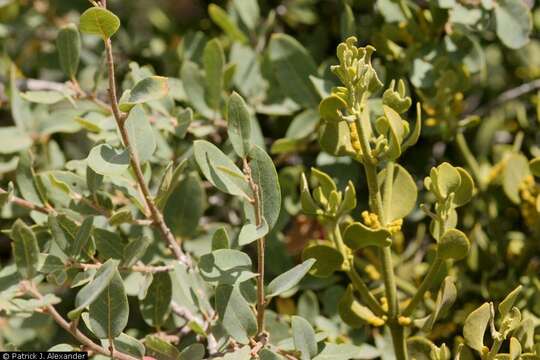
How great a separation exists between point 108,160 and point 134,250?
0.15 meters

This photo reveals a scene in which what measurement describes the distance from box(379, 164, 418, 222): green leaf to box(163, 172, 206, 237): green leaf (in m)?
0.35

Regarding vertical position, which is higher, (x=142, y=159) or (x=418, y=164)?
(x=142, y=159)

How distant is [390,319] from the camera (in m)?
1.04

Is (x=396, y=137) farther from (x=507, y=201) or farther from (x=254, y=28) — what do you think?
→ (x=254, y=28)

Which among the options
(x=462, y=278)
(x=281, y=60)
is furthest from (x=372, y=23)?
(x=462, y=278)

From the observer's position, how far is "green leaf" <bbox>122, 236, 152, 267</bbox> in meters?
1.03

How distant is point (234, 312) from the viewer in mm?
952

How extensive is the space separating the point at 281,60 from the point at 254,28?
20 centimetres

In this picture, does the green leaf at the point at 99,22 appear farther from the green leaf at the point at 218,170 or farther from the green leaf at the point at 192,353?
the green leaf at the point at 192,353

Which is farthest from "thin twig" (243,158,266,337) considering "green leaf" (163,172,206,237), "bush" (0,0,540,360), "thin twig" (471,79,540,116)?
"thin twig" (471,79,540,116)

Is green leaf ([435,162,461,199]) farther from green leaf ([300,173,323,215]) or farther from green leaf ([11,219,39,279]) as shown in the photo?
green leaf ([11,219,39,279])

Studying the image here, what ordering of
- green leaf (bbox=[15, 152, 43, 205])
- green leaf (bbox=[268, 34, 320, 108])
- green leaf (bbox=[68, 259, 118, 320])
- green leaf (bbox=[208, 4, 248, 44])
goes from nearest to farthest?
green leaf (bbox=[68, 259, 118, 320]), green leaf (bbox=[15, 152, 43, 205]), green leaf (bbox=[268, 34, 320, 108]), green leaf (bbox=[208, 4, 248, 44])

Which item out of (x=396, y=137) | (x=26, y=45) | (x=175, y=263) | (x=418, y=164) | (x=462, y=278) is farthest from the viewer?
(x=26, y=45)

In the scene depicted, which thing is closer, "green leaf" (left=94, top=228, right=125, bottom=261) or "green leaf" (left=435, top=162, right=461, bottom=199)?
"green leaf" (left=435, top=162, right=461, bottom=199)
